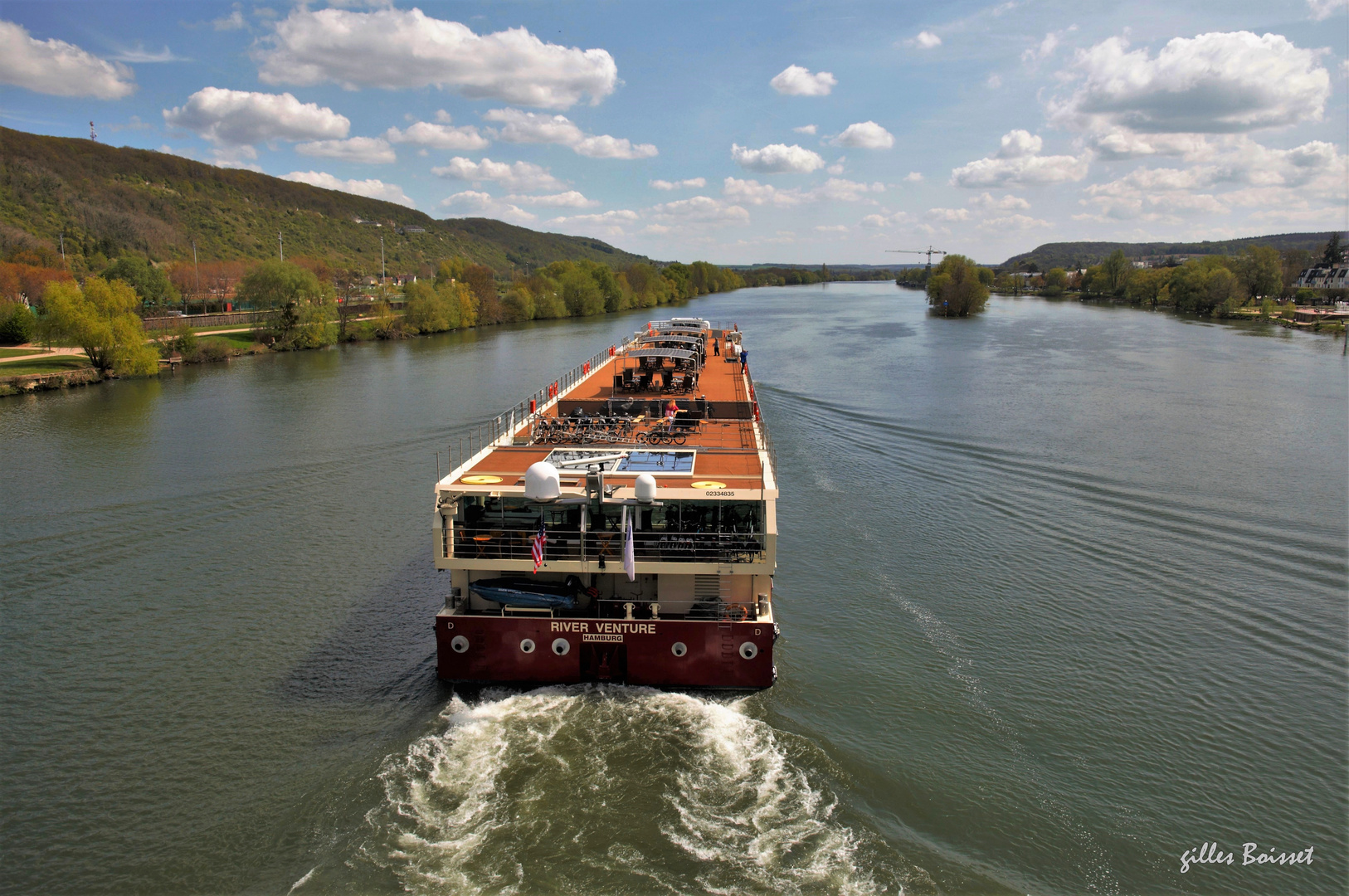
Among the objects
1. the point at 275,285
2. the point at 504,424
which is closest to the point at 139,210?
the point at 275,285

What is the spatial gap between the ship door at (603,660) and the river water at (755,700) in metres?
0.53

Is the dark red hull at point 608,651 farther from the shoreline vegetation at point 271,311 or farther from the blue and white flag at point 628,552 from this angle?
the shoreline vegetation at point 271,311

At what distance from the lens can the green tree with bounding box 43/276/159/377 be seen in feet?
200

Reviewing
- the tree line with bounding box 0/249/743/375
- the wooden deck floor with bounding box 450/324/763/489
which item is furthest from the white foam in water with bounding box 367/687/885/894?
the tree line with bounding box 0/249/743/375

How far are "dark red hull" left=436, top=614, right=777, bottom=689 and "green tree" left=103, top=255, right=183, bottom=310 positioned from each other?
10104cm

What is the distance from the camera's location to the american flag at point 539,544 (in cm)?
1681

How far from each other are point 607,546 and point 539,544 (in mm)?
1513

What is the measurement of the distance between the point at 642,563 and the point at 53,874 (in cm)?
1144

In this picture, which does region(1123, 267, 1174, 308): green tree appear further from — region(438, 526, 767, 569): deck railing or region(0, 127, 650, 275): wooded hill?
region(0, 127, 650, 275): wooded hill

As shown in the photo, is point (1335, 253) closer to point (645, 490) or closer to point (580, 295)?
point (580, 295)

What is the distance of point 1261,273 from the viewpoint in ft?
416

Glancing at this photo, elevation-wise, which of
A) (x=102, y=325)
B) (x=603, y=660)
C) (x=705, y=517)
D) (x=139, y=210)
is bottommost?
(x=603, y=660)

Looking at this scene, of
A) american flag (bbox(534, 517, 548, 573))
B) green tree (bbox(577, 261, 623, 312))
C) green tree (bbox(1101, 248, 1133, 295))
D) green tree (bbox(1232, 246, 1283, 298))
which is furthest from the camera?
green tree (bbox(1101, 248, 1133, 295))

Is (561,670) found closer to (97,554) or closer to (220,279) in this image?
(97,554)
